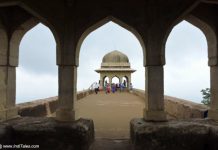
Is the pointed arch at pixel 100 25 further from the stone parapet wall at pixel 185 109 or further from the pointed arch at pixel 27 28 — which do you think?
the stone parapet wall at pixel 185 109

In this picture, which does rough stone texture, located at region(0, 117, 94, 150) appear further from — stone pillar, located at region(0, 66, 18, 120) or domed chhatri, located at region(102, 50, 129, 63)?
domed chhatri, located at region(102, 50, 129, 63)

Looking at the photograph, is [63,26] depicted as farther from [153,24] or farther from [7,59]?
[153,24]

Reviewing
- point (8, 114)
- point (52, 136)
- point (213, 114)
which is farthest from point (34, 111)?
point (213, 114)

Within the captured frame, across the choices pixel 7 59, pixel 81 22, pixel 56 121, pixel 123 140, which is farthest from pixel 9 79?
pixel 123 140

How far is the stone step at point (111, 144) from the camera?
6.88 metres

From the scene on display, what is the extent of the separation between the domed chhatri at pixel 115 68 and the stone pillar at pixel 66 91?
2570cm

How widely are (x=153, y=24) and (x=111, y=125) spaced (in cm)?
386

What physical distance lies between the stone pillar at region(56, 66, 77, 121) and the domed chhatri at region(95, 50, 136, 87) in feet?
84.3

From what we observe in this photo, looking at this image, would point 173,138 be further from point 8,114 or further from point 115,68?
point 115,68

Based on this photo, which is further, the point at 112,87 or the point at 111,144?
the point at 112,87

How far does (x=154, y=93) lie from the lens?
688cm

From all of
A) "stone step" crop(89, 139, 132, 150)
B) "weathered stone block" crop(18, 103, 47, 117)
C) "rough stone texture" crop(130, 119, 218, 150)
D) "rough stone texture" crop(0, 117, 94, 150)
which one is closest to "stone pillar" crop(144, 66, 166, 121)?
"rough stone texture" crop(130, 119, 218, 150)

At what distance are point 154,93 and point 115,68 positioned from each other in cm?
2644

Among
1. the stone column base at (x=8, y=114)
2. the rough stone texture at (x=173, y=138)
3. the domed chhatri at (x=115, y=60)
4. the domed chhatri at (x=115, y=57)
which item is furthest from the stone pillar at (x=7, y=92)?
the domed chhatri at (x=115, y=57)
